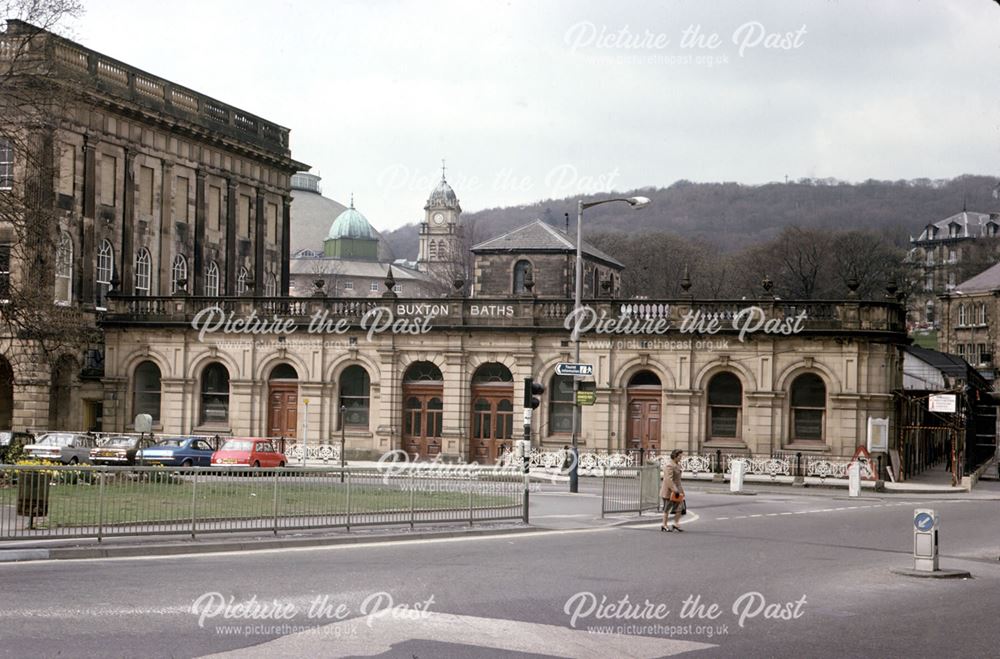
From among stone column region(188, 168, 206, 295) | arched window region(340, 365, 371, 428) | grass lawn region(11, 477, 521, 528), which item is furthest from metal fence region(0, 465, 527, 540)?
stone column region(188, 168, 206, 295)

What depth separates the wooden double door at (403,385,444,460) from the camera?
163 ft

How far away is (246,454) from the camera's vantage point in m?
41.0

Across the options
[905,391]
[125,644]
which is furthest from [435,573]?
[905,391]

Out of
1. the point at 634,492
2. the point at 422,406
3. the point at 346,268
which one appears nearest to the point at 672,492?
the point at 634,492

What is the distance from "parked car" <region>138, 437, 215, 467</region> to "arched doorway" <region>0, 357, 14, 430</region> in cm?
1299

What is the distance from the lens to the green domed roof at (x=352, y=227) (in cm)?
16975

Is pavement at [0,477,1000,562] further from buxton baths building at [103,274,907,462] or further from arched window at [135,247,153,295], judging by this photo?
arched window at [135,247,153,295]

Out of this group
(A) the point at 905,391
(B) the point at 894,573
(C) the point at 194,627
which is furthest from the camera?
(A) the point at 905,391

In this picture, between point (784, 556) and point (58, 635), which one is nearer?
point (58, 635)

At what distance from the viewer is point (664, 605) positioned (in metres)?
15.0

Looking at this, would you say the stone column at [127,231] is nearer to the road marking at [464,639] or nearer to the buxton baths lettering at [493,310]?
the buxton baths lettering at [493,310]

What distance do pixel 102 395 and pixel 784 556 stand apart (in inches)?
1488

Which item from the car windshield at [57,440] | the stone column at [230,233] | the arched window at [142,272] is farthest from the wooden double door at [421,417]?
the stone column at [230,233]

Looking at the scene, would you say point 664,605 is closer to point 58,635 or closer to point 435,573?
point 435,573
